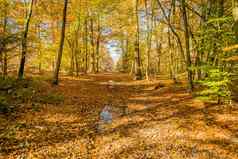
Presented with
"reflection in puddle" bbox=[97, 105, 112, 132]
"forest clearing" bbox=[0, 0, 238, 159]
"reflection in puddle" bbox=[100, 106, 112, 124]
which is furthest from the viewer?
"reflection in puddle" bbox=[100, 106, 112, 124]

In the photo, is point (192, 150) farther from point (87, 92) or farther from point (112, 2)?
point (112, 2)

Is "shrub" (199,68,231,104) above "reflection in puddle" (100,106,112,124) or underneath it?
above

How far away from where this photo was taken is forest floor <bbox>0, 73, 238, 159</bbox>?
7.76 m

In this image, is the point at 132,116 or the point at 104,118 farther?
the point at 132,116

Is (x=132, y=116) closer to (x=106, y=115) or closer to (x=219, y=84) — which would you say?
(x=106, y=115)

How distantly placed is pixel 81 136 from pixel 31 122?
2307 mm

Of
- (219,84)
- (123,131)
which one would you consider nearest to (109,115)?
(123,131)

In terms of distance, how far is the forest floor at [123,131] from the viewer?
776 centimetres

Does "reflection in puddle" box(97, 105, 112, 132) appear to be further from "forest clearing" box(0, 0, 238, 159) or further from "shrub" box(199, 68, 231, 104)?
"shrub" box(199, 68, 231, 104)

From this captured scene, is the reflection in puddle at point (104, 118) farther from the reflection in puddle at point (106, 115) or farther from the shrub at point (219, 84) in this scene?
the shrub at point (219, 84)

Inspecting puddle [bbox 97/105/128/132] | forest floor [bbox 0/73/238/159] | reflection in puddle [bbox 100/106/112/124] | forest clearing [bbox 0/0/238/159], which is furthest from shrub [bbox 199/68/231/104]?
reflection in puddle [bbox 100/106/112/124]

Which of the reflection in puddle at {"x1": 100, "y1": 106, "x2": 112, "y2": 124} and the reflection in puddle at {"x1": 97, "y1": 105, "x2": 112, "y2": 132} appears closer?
the reflection in puddle at {"x1": 97, "y1": 105, "x2": 112, "y2": 132}

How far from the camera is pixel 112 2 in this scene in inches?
1167

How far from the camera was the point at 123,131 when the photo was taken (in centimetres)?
963
